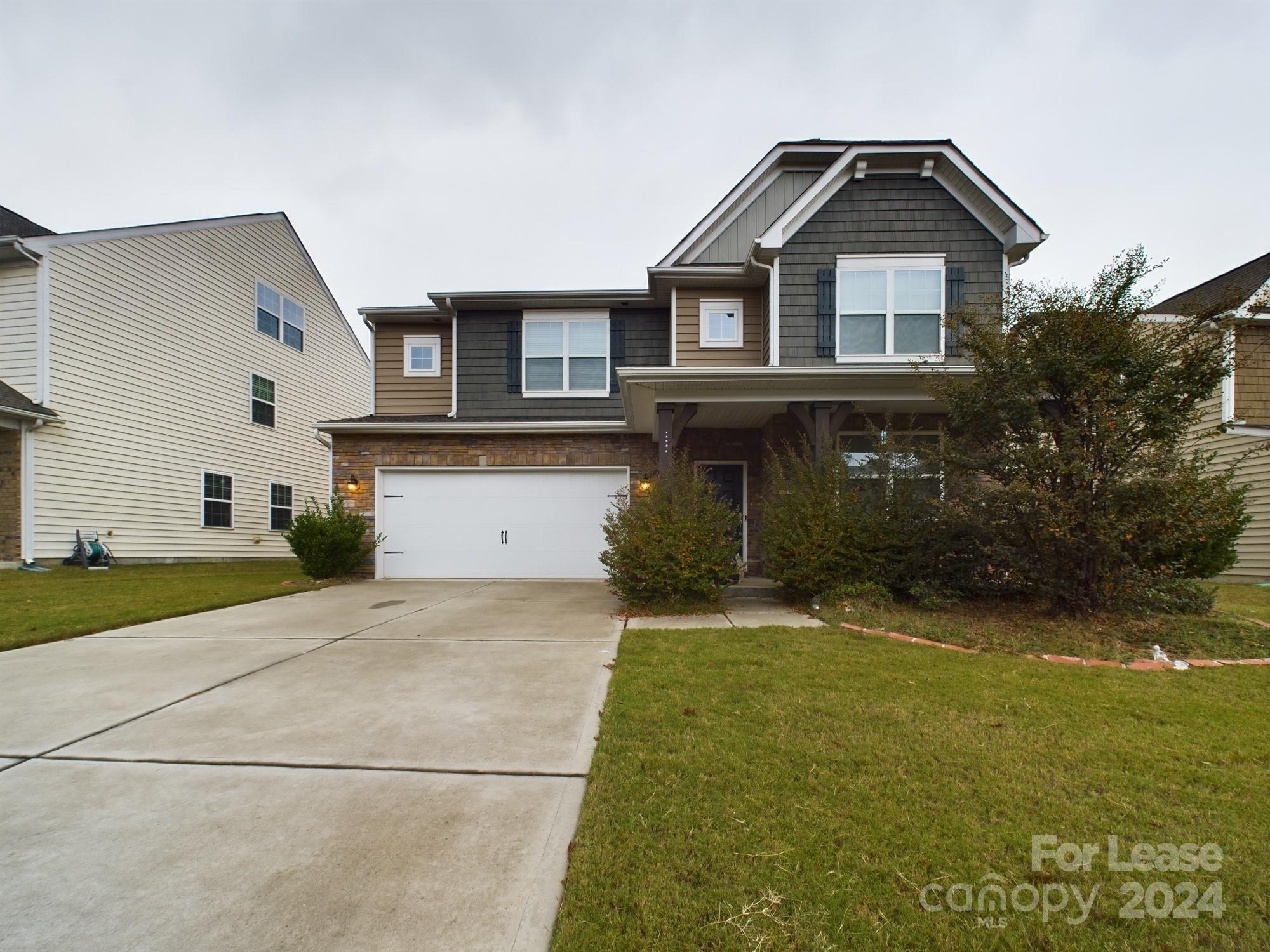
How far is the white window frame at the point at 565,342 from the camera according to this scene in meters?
10.6

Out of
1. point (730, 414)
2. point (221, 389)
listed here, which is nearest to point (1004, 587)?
point (730, 414)

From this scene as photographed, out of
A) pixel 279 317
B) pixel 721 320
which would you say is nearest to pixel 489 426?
pixel 721 320

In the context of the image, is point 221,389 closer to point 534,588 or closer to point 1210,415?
point 534,588

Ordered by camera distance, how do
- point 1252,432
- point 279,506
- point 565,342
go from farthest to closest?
point 279,506 < point 565,342 < point 1252,432

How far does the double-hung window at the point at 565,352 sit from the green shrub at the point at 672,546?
463 centimetres

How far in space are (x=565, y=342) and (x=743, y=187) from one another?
4.34m

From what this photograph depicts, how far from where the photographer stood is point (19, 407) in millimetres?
8961

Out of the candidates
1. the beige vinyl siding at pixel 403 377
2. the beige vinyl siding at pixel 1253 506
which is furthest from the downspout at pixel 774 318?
the beige vinyl siding at pixel 1253 506

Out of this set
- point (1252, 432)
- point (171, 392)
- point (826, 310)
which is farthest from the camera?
point (171, 392)

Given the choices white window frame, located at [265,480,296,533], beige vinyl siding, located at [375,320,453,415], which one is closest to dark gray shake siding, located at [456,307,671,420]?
beige vinyl siding, located at [375,320,453,415]

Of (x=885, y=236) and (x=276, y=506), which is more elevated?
(x=885, y=236)

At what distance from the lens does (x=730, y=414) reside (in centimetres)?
855

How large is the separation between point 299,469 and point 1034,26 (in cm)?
1936

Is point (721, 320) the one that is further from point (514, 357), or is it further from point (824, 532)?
point (824, 532)
